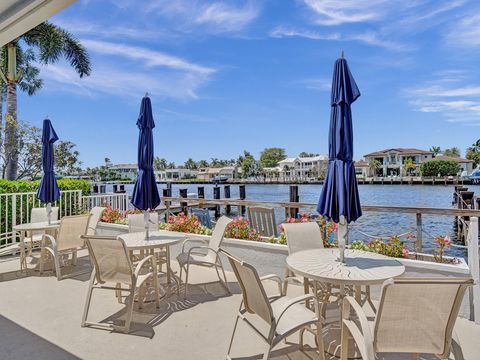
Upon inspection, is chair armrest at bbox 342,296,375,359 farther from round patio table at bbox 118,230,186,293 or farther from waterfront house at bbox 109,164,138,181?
waterfront house at bbox 109,164,138,181

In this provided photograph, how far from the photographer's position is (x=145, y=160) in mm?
4191

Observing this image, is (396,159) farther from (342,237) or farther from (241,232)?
(342,237)

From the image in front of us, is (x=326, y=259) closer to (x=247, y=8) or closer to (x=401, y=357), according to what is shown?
(x=401, y=357)

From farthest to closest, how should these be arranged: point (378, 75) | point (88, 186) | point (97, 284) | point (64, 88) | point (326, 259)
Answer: point (64, 88)
point (378, 75)
point (88, 186)
point (97, 284)
point (326, 259)

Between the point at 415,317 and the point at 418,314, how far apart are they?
0.02 metres

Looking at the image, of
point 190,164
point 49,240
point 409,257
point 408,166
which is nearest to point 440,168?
point 408,166

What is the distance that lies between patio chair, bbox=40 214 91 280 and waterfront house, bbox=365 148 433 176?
2433 inches

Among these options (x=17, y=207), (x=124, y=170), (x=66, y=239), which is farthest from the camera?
(x=124, y=170)

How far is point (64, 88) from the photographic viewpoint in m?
18.9

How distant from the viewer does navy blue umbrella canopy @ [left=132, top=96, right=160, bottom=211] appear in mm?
4172

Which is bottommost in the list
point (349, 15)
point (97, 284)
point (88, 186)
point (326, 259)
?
point (97, 284)

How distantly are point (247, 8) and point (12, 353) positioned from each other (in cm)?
947

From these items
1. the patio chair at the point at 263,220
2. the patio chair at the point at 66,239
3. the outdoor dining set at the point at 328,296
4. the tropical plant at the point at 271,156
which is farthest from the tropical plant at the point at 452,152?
the patio chair at the point at 66,239

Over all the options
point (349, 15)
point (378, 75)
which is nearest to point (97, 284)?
point (349, 15)
